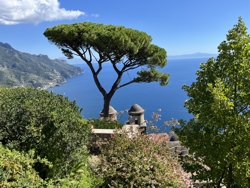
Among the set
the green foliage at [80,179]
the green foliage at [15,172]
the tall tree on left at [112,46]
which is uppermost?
the tall tree on left at [112,46]

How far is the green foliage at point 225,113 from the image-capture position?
138 inches

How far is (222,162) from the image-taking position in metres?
3.74

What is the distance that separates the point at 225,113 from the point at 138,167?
1676mm

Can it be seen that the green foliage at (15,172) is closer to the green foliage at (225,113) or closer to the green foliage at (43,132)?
the green foliage at (43,132)

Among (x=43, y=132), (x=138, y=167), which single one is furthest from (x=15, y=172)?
(x=138, y=167)

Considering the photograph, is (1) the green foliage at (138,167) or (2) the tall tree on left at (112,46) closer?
(1) the green foliage at (138,167)

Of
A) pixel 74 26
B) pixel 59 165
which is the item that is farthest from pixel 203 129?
pixel 74 26

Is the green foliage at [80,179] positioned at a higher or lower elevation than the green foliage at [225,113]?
lower

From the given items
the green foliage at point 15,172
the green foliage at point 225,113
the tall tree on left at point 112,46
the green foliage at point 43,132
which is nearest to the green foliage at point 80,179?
the green foliage at point 43,132

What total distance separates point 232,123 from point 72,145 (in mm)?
2583

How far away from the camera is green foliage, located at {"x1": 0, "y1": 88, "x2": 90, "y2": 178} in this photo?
12.7 ft

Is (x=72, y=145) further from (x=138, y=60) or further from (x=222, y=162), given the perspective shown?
(x=138, y=60)

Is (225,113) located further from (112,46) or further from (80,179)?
(112,46)

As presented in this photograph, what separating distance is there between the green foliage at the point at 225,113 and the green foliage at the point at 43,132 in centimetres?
201
